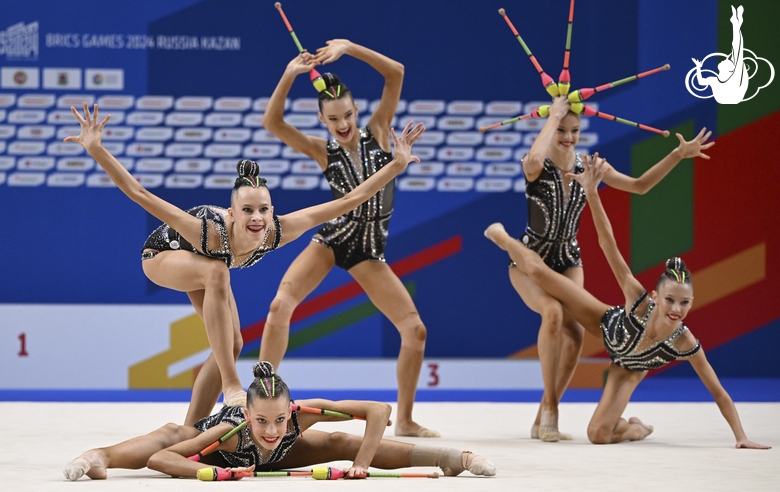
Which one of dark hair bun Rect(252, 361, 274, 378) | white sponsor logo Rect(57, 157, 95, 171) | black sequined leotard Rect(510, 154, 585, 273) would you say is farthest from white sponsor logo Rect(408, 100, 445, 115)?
dark hair bun Rect(252, 361, 274, 378)

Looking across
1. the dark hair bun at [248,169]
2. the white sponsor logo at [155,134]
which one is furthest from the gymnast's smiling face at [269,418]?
the white sponsor logo at [155,134]

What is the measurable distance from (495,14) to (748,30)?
1.94 metres

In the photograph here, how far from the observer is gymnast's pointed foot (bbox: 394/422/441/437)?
4.95 meters

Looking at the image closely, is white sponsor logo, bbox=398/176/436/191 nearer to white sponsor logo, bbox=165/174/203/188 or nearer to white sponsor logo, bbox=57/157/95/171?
white sponsor logo, bbox=165/174/203/188

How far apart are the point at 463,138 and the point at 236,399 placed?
14.5 feet

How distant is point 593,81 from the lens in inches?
312

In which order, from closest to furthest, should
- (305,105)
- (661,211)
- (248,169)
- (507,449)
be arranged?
1. (248,169)
2. (507,449)
3. (305,105)
4. (661,211)

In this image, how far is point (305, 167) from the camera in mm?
7789

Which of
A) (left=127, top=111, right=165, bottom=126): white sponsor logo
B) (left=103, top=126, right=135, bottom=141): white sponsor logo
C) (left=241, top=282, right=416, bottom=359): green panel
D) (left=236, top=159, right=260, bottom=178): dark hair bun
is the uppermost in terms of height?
(left=127, top=111, right=165, bottom=126): white sponsor logo

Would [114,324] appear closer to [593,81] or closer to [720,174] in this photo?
[593,81]

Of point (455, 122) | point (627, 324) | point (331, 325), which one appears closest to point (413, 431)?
point (627, 324)

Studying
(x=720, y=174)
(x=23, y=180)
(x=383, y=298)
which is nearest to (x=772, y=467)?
(x=383, y=298)

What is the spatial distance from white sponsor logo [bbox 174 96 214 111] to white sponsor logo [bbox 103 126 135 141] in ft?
1.30

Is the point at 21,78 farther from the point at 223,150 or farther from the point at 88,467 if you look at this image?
the point at 88,467
